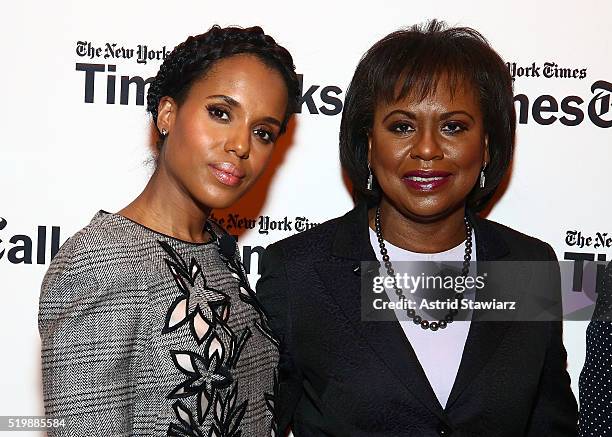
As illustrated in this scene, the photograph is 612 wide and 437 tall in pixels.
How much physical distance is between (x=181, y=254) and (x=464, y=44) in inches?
31.7

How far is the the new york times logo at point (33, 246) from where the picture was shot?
2053 millimetres

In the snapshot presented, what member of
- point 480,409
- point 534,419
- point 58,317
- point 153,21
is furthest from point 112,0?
point 534,419

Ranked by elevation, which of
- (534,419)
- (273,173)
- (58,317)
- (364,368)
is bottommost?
(534,419)

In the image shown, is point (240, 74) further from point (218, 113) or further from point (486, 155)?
point (486, 155)

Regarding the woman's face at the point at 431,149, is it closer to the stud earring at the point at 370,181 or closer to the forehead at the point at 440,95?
the forehead at the point at 440,95

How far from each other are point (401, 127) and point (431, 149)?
10cm

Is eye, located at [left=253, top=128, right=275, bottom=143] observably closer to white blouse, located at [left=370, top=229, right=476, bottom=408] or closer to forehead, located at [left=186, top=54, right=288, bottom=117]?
forehead, located at [left=186, top=54, right=288, bottom=117]

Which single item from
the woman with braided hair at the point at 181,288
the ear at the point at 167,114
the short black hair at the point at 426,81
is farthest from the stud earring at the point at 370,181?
the ear at the point at 167,114

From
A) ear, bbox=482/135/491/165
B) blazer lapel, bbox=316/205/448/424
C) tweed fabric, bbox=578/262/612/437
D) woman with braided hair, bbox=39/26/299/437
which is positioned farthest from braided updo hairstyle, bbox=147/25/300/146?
tweed fabric, bbox=578/262/612/437

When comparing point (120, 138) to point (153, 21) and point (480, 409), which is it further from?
point (480, 409)

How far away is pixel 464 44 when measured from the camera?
183 centimetres

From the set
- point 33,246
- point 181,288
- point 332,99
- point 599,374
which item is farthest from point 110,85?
point 599,374

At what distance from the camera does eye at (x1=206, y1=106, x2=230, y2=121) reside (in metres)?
1.51

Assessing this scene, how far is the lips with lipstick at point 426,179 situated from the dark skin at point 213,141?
0.34m
